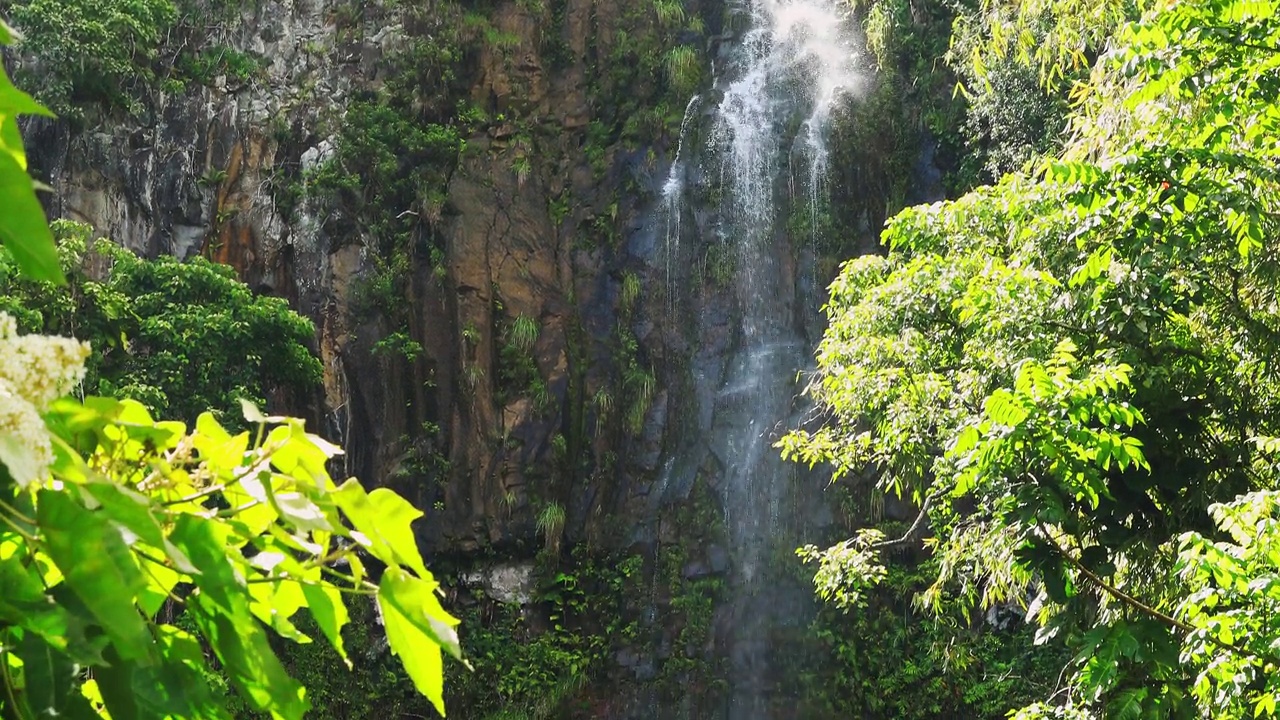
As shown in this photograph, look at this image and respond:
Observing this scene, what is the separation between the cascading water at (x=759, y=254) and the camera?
34.9ft

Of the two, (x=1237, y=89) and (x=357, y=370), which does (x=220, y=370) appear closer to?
(x=357, y=370)

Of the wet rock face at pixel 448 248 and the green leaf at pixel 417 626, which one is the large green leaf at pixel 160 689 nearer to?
the green leaf at pixel 417 626

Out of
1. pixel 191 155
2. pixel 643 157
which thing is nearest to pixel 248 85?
pixel 191 155

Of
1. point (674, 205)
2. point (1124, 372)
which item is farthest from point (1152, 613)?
point (674, 205)

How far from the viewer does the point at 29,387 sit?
1.98ft

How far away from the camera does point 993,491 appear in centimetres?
404

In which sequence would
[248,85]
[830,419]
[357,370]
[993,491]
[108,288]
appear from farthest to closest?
1. [248,85]
2. [357,370]
3. [830,419]
4. [108,288]
5. [993,491]

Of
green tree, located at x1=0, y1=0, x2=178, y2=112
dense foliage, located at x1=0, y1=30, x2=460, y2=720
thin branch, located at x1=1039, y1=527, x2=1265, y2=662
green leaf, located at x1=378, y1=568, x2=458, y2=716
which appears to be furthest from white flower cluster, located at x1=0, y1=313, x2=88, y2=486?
green tree, located at x1=0, y1=0, x2=178, y2=112

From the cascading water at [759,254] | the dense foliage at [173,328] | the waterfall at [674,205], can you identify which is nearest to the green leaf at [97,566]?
the dense foliage at [173,328]

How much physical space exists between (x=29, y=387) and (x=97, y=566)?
102 mm

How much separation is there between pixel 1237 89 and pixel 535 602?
827 centimetres

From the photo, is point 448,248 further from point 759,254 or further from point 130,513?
point 130,513

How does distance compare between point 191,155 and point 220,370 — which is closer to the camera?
point 220,370

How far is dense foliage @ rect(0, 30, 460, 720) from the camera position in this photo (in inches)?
23.3
